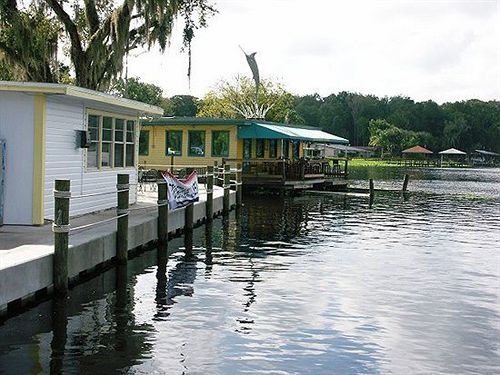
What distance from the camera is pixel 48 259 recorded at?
11.7m

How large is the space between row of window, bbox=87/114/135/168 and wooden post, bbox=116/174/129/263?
4.18 meters

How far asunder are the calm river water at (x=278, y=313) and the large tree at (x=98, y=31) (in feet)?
32.3

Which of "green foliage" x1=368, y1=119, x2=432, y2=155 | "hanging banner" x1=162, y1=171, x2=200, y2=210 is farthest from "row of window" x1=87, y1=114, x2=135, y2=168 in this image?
"green foliage" x1=368, y1=119, x2=432, y2=155

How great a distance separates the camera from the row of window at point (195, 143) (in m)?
40.1

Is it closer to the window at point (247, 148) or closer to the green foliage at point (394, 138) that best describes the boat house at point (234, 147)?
the window at point (247, 148)

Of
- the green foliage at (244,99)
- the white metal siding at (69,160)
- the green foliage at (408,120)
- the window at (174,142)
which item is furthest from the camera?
the green foliage at (408,120)

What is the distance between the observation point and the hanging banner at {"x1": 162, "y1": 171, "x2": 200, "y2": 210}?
60.7ft

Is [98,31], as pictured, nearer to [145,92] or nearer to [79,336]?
[79,336]

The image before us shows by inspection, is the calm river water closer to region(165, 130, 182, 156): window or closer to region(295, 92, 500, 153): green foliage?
region(165, 130, 182, 156): window

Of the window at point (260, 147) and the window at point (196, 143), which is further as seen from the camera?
the window at point (260, 147)

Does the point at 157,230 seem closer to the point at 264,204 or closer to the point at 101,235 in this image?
the point at 101,235

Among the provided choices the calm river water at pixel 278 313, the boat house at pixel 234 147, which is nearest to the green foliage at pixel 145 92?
the boat house at pixel 234 147

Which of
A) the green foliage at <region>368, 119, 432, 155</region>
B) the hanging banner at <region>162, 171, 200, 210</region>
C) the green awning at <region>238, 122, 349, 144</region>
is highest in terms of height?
the green foliage at <region>368, 119, 432, 155</region>

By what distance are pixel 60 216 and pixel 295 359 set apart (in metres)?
4.61
